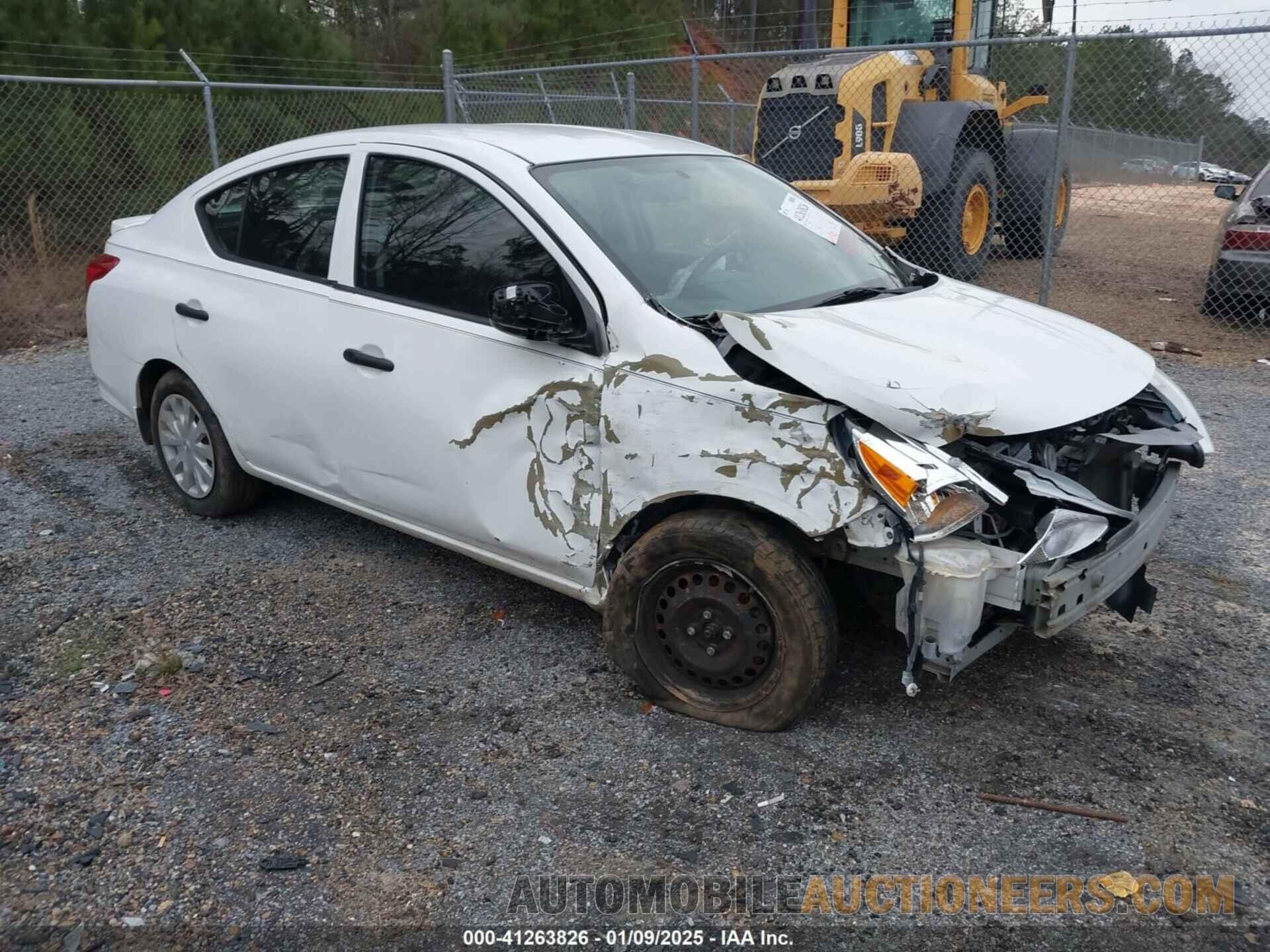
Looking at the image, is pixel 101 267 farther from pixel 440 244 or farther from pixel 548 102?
pixel 548 102

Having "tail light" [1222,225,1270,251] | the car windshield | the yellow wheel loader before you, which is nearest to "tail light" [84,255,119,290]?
the car windshield

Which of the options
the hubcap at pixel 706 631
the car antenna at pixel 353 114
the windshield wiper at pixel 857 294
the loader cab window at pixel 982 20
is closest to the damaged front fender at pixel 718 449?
the hubcap at pixel 706 631

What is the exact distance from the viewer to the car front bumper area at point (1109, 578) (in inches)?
110

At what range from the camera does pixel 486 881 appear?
2674 millimetres

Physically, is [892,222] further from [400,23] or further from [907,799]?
[400,23]

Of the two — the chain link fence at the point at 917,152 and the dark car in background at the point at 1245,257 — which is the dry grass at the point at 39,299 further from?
the dark car in background at the point at 1245,257

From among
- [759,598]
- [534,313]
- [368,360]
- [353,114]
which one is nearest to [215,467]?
[368,360]

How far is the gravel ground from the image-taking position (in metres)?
2.62

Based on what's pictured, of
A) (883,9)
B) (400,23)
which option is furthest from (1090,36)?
(400,23)

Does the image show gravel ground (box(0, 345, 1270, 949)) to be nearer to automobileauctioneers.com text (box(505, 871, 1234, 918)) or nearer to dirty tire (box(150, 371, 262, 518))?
automobileauctioneers.com text (box(505, 871, 1234, 918))

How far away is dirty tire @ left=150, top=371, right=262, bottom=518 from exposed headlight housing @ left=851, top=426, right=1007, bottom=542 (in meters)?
3.04

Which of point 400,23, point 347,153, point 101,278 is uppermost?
point 400,23

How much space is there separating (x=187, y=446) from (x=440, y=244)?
6.26ft

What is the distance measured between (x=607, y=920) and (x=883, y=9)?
9850 millimetres
